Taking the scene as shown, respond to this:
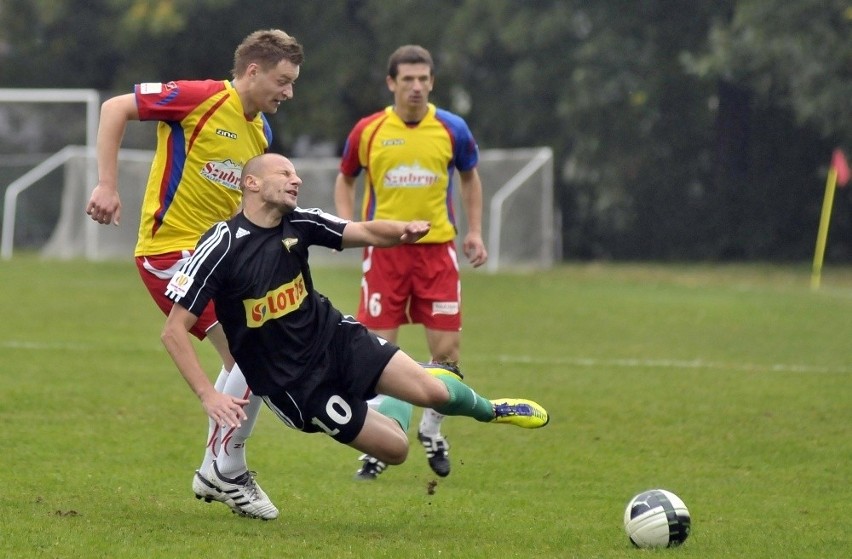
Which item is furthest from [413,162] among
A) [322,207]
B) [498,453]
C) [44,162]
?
[44,162]

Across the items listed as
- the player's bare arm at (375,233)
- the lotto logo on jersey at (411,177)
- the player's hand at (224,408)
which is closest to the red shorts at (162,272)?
the player's bare arm at (375,233)

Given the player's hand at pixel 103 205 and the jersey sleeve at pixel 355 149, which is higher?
the jersey sleeve at pixel 355 149

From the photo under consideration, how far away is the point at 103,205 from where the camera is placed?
6.25m

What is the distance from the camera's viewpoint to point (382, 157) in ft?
28.3

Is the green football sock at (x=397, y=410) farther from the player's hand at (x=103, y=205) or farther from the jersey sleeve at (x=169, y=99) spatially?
the jersey sleeve at (x=169, y=99)

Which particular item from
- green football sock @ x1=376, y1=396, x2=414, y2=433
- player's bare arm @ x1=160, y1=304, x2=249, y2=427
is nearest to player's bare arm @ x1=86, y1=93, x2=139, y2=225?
player's bare arm @ x1=160, y1=304, x2=249, y2=427

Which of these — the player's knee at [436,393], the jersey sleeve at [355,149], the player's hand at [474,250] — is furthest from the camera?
the jersey sleeve at [355,149]

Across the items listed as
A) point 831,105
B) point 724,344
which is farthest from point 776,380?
point 831,105

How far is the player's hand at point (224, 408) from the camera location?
564 centimetres

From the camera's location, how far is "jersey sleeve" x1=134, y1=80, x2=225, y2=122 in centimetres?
668

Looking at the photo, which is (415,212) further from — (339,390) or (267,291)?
(267,291)

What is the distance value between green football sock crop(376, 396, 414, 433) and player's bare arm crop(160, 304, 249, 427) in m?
1.05

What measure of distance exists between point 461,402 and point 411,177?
2.55 metres

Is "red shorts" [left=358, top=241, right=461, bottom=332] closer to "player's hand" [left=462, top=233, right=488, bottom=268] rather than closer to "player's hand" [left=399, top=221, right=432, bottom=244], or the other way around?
"player's hand" [left=462, top=233, right=488, bottom=268]
